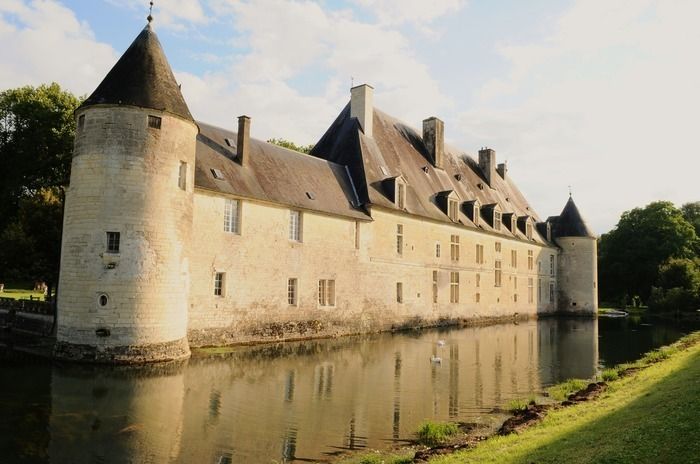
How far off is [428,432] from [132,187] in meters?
11.0

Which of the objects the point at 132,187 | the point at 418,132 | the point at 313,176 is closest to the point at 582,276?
the point at 418,132

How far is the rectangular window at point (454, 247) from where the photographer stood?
31.3m

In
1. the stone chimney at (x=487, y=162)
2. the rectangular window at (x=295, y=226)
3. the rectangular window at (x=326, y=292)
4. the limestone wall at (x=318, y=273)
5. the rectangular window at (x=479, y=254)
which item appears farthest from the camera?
the stone chimney at (x=487, y=162)

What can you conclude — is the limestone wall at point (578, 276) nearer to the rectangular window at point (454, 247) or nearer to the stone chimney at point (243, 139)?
the rectangular window at point (454, 247)

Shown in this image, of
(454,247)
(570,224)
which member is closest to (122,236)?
(454,247)

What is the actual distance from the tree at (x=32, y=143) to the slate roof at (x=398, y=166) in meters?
15.4

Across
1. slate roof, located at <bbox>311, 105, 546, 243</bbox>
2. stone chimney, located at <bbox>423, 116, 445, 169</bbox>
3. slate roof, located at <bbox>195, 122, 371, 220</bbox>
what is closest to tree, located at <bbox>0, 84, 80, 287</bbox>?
slate roof, located at <bbox>195, 122, 371, 220</bbox>

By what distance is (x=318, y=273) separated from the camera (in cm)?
2241

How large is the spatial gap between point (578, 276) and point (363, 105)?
25.6 meters

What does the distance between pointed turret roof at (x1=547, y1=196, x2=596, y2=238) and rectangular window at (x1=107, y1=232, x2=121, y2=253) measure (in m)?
38.0

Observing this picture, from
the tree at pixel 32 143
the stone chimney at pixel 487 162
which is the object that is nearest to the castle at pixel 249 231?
the stone chimney at pixel 487 162

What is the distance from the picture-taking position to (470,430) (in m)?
9.21

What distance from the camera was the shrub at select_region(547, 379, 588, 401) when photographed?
11875 millimetres

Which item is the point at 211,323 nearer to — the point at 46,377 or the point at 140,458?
the point at 46,377
